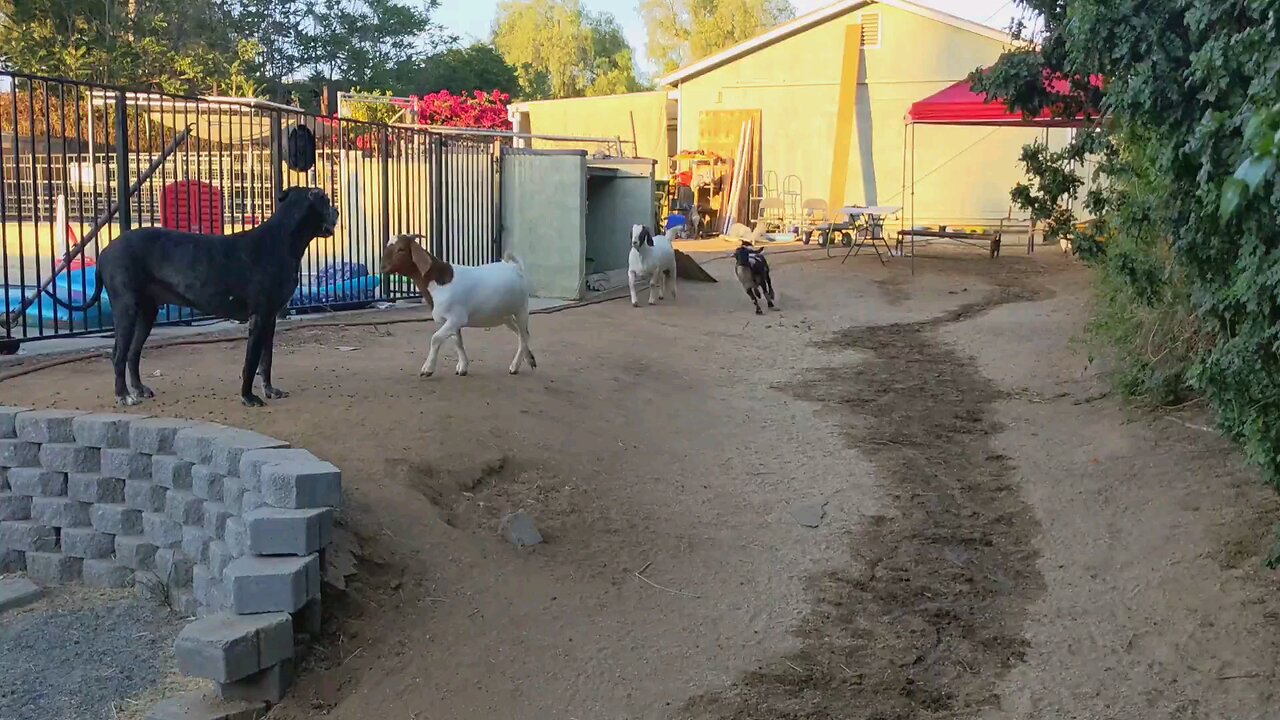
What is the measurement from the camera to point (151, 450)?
609 centimetres

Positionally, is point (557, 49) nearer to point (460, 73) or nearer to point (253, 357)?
point (460, 73)

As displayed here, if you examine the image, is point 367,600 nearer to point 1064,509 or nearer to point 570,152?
point 1064,509

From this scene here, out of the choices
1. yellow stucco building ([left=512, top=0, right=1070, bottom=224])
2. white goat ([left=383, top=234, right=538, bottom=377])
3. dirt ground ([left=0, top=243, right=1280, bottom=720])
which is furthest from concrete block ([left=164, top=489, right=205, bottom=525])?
yellow stucco building ([left=512, top=0, right=1070, bottom=224])

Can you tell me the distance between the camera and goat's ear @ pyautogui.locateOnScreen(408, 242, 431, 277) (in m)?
8.19

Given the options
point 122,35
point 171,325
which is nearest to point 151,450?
point 171,325

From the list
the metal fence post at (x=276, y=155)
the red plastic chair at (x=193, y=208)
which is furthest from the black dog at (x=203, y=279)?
the metal fence post at (x=276, y=155)

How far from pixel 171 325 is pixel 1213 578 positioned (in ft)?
27.8

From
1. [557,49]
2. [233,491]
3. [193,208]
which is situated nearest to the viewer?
[233,491]

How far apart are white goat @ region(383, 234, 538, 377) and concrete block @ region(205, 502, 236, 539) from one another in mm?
2583

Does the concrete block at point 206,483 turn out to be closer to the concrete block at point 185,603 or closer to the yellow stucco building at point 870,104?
the concrete block at point 185,603

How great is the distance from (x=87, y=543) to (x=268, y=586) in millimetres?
2380

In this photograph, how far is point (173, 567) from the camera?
6.02 m

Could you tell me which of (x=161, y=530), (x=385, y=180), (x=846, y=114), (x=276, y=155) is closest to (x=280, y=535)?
(x=161, y=530)

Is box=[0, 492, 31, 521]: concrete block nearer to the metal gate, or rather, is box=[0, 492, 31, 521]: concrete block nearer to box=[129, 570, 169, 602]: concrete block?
box=[129, 570, 169, 602]: concrete block
